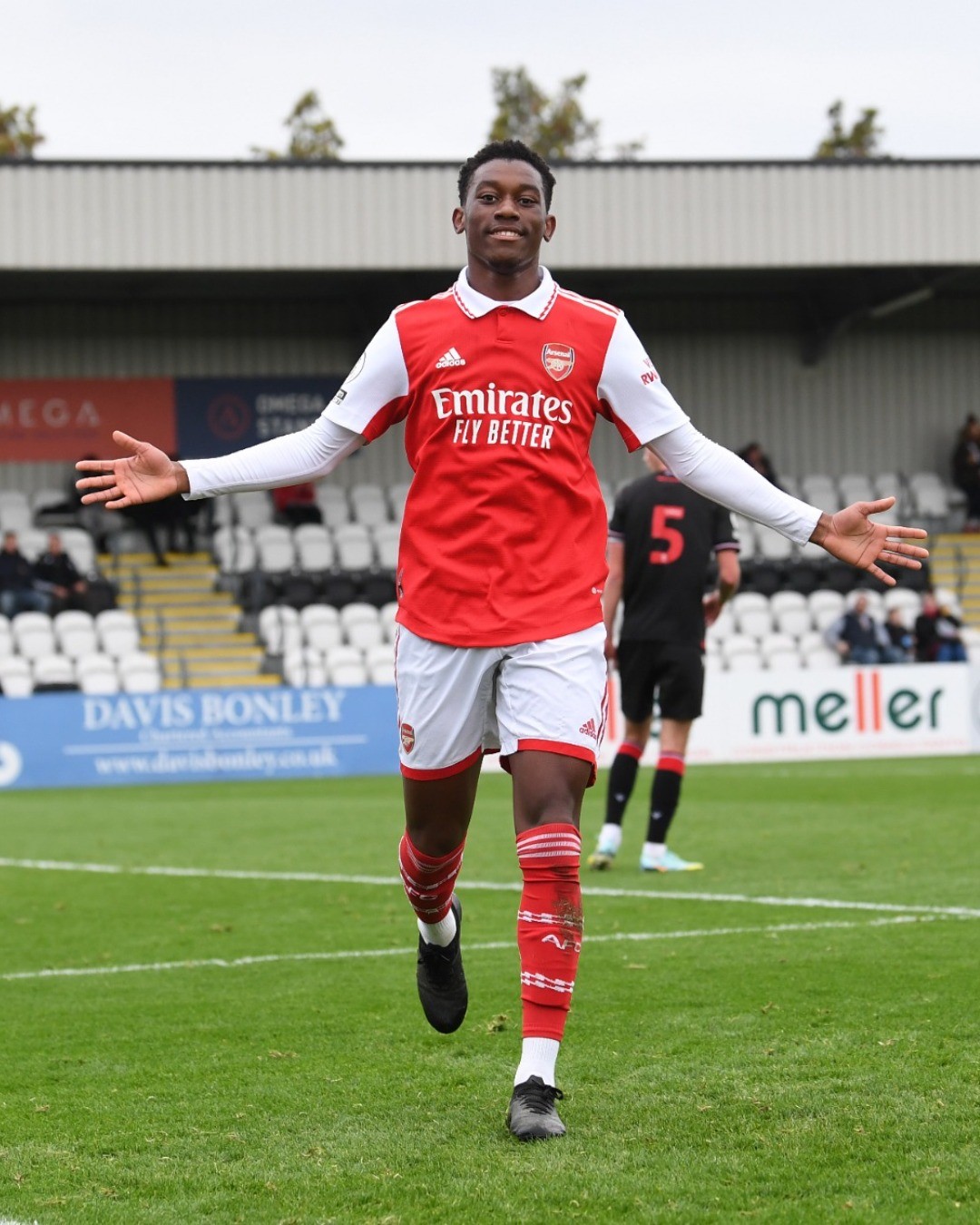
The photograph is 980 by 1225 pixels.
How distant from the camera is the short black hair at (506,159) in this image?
4672 mm

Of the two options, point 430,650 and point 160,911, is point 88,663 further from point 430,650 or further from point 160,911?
point 430,650

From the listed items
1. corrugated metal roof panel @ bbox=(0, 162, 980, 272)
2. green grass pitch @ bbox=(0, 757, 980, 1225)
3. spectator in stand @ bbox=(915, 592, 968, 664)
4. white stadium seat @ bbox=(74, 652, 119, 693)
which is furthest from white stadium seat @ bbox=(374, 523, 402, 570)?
green grass pitch @ bbox=(0, 757, 980, 1225)

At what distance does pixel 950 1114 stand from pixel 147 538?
2531 centimetres

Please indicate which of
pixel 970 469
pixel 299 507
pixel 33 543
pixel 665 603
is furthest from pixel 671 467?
pixel 970 469

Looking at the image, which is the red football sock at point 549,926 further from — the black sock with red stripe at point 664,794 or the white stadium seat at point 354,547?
the white stadium seat at point 354,547

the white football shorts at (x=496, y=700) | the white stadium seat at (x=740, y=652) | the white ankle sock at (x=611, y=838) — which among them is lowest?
the white stadium seat at (x=740, y=652)

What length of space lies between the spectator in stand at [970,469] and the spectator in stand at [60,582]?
15207mm

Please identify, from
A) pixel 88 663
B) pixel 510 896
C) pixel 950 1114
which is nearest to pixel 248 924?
pixel 510 896

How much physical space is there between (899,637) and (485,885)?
16312 millimetres

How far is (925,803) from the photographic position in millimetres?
13938

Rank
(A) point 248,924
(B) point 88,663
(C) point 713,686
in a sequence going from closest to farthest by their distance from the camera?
(A) point 248,924 < (C) point 713,686 < (B) point 88,663

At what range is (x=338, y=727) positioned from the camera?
2050 cm

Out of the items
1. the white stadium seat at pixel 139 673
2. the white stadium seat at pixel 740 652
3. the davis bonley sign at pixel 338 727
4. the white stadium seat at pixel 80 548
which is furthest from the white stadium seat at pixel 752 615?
the white stadium seat at pixel 80 548

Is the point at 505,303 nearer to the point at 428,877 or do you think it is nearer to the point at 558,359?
the point at 558,359
